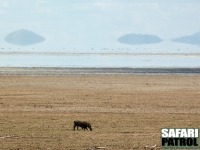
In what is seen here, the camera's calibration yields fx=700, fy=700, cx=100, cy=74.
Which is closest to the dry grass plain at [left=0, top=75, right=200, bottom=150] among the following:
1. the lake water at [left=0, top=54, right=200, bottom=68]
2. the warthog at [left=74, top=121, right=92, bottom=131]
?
the warthog at [left=74, top=121, right=92, bottom=131]

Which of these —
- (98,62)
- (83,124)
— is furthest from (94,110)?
(98,62)

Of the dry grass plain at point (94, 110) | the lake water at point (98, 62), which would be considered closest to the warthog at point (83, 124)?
the dry grass plain at point (94, 110)

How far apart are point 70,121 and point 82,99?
1263 cm

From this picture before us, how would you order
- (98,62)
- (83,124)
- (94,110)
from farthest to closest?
(98,62), (94,110), (83,124)

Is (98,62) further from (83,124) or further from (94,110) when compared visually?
(83,124)

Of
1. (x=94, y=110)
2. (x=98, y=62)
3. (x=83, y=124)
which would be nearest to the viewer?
(x=83, y=124)

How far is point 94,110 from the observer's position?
46.0 m

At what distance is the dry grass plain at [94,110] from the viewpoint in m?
33.9

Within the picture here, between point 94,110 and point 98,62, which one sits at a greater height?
point 98,62

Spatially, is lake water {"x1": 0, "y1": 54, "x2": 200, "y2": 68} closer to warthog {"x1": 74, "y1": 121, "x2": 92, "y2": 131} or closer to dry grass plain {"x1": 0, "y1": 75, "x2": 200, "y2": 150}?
dry grass plain {"x1": 0, "y1": 75, "x2": 200, "y2": 150}

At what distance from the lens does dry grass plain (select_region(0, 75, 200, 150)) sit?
3388cm

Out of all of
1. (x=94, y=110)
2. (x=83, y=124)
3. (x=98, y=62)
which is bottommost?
(x=83, y=124)

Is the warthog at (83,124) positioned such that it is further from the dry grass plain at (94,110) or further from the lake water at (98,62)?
the lake water at (98,62)

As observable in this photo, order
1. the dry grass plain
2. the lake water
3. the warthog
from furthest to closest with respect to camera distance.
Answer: the lake water, the warthog, the dry grass plain
